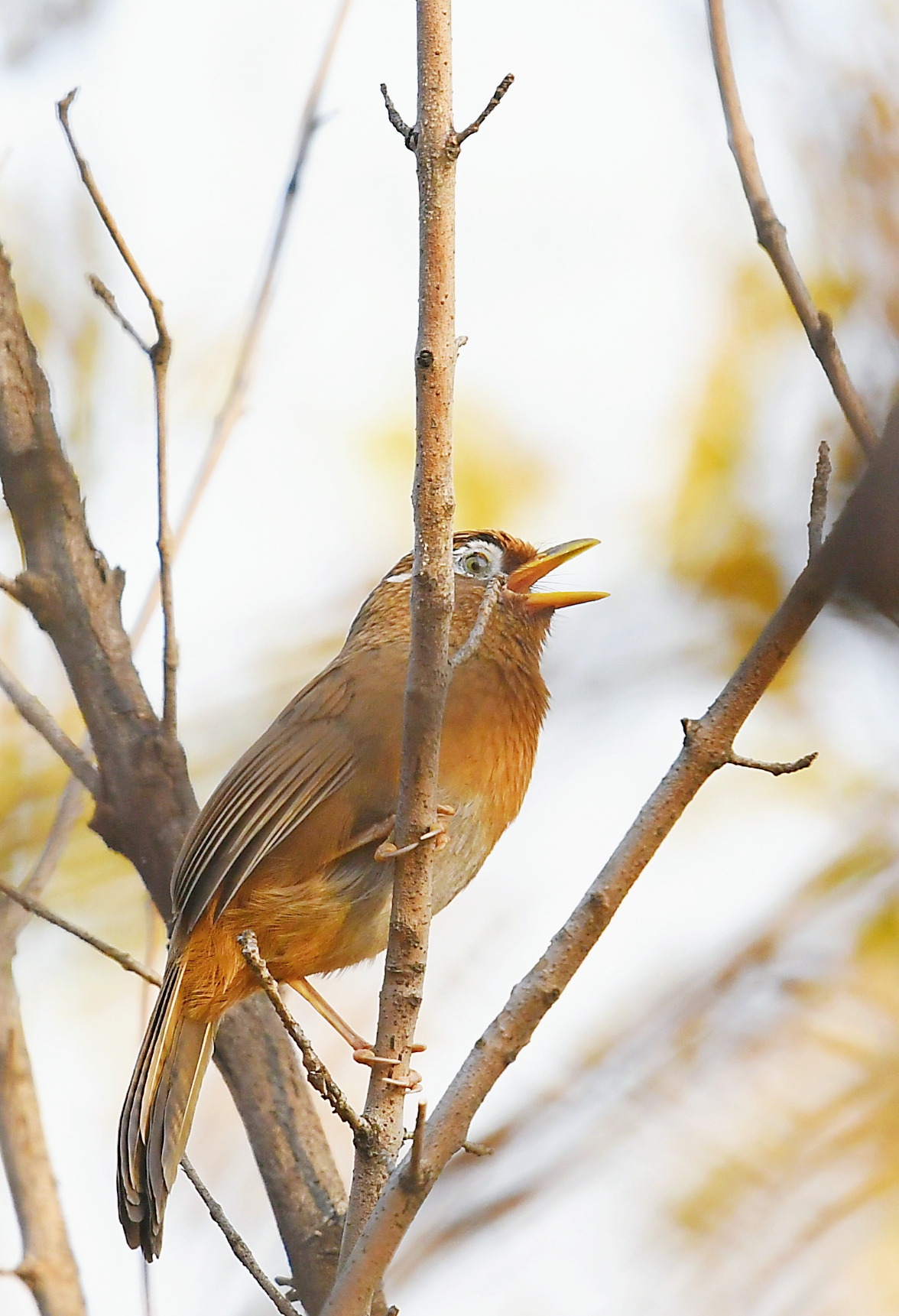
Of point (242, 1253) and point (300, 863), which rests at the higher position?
point (300, 863)

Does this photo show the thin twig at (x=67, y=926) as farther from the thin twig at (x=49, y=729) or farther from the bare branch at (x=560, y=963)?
the bare branch at (x=560, y=963)

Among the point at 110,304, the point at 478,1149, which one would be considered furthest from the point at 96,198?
the point at 478,1149

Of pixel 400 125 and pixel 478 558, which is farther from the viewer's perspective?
pixel 478 558

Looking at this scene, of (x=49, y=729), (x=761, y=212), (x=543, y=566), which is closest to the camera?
(x=761, y=212)

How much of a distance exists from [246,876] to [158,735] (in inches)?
20.7

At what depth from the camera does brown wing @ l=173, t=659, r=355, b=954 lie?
345 cm

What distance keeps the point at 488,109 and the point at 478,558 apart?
6.70ft

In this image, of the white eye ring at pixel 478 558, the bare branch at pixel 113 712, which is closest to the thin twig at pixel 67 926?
the bare branch at pixel 113 712

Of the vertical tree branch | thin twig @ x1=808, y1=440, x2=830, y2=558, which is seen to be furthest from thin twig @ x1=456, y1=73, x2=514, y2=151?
thin twig @ x1=808, y1=440, x2=830, y2=558

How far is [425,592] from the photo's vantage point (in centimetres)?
254

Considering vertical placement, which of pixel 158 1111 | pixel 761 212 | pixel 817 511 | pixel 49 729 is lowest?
pixel 817 511

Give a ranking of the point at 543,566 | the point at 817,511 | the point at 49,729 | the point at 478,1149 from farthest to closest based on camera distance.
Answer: the point at 543,566
the point at 49,729
the point at 478,1149
the point at 817,511

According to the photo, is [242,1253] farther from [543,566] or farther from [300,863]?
[543,566]

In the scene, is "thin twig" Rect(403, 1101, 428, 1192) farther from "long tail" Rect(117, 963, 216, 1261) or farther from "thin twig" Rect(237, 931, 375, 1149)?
"long tail" Rect(117, 963, 216, 1261)
